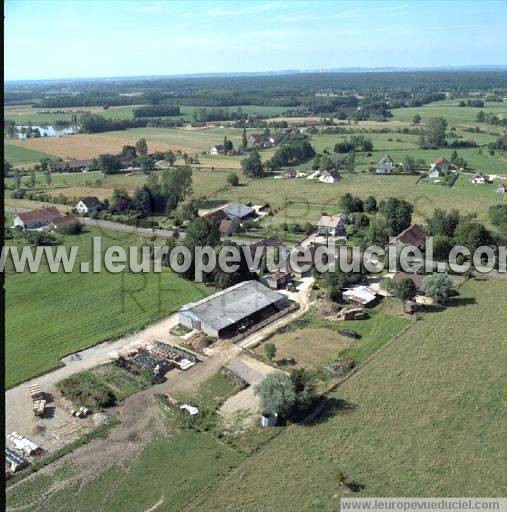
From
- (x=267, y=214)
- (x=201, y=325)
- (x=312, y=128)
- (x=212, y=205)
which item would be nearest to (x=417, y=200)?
(x=267, y=214)

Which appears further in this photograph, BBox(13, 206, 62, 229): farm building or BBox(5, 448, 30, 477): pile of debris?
BBox(13, 206, 62, 229): farm building

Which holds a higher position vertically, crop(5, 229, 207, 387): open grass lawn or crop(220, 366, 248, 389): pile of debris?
crop(5, 229, 207, 387): open grass lawn

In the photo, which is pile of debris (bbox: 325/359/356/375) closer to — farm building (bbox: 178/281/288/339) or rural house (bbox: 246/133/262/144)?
farm building (bbox: 178/281/288/339)

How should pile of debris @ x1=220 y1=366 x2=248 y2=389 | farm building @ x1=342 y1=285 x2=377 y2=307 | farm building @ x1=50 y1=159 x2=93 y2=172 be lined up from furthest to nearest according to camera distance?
farm building @ x1=50 y1=159 x2=93 y2=172 < farm building @ x1=342 y1=285 x2=377 y2=307 < pile of debris @ x1=220 y1=366 x2=248 y2=389

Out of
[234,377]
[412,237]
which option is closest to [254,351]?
[234,377]

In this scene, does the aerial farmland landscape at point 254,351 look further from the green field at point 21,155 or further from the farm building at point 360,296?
the green field at point 21,155

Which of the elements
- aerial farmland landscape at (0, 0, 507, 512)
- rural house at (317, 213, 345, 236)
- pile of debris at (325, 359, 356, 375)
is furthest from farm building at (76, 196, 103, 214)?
pile of debris at (325, 359, 356, 375)
